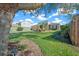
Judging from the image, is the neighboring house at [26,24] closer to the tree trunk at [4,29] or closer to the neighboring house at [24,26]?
the neighboring house at [24,26]

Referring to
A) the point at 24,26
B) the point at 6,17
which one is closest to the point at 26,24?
the point at 24,26

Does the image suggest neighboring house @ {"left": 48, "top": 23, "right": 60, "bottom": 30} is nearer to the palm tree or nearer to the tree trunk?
the palm tree

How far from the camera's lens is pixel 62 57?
180 cm

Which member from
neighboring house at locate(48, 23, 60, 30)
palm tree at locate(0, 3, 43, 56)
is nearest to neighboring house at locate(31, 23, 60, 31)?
neighboring house at locate(48, 23, 60, 30)

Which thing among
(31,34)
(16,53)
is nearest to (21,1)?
(31,34)

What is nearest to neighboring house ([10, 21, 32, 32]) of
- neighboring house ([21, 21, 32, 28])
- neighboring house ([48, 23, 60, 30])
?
neighboring house ([21, 21, 32, 28])

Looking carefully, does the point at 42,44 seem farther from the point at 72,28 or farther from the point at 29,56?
the point at 72,28

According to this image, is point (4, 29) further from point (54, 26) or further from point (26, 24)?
point (54, 26)

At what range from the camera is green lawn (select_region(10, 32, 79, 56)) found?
1.80 metres

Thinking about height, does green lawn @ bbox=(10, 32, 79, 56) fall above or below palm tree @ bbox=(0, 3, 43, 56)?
below

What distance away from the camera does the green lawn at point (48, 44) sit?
1804 mm

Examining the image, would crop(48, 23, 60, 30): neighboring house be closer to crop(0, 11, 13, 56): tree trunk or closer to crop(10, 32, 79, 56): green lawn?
crop(10, 32, 79, 56): green lawn

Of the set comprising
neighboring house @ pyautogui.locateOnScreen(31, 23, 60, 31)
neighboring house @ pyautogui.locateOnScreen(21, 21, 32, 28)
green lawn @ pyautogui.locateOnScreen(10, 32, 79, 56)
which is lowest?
green lawn @ pyautogui.locateOnScreen(10, 32, 79, 56)

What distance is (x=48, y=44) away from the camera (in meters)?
1.82
